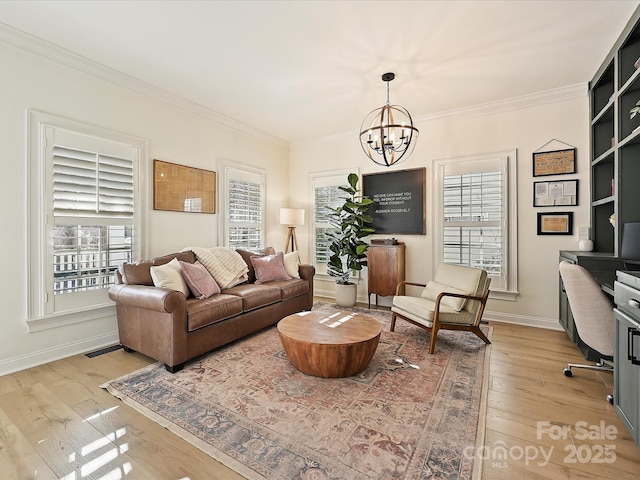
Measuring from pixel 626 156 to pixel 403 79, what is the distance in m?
2.24

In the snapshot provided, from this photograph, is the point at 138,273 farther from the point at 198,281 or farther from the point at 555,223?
the point at 555,223

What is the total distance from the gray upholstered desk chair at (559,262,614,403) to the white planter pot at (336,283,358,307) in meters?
2.92

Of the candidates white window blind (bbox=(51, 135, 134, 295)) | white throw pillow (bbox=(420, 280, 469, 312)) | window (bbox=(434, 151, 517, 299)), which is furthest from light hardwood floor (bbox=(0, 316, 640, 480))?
window (bbox=(434, 151, 517, 299))

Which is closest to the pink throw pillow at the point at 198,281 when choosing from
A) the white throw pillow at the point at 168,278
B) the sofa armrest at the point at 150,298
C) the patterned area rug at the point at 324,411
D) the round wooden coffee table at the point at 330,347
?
the white throw pillow at the point at 168,278

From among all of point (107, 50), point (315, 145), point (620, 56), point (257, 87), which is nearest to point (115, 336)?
point (107, 50)

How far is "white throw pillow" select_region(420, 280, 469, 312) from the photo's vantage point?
3.15 metres

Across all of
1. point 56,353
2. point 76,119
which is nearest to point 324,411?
point 56,353

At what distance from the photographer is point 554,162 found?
3.80m

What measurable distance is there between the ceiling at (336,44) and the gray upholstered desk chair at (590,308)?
205 centimetres

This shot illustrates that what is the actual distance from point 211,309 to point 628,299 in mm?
3038

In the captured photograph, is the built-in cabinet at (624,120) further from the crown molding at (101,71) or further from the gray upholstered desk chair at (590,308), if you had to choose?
the crown molding at (101,71)

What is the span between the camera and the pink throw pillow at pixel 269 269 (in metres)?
4.11

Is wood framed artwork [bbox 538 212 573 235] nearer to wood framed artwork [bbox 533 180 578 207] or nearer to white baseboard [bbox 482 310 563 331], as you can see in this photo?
wood framed artwork [bbox 533 180 578 207]

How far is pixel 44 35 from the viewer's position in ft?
8.82
